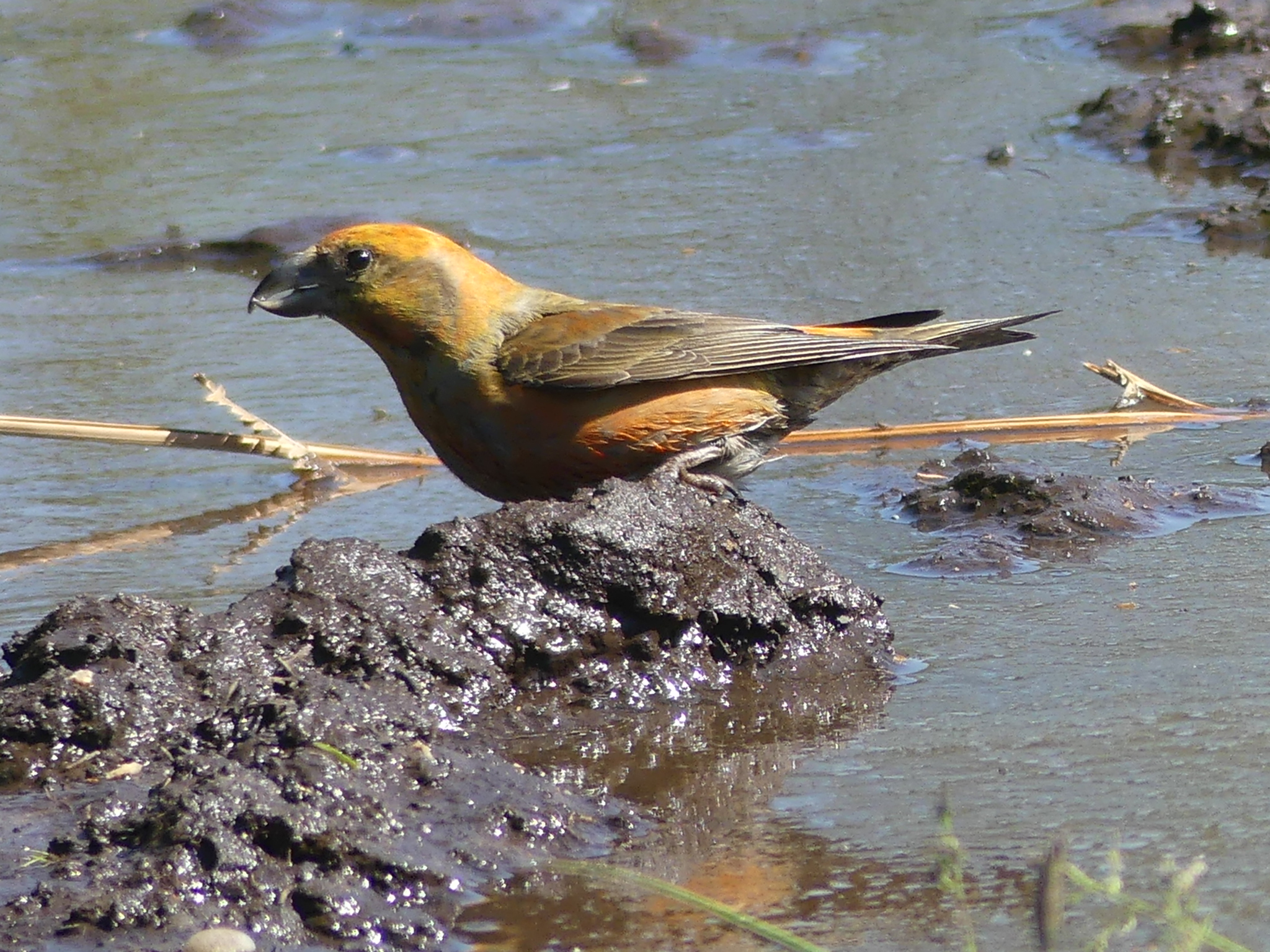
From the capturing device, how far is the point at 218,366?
590 centimetres

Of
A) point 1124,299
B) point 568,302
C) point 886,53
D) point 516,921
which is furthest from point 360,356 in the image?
point 886,53

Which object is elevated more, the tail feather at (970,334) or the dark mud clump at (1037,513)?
the tail feather at (970,334)

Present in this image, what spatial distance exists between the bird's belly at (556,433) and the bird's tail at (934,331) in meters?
0.50

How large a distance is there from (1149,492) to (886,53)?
5643 mm

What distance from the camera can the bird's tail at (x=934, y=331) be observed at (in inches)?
187

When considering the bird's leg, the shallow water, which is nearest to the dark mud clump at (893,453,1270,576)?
the shallow water

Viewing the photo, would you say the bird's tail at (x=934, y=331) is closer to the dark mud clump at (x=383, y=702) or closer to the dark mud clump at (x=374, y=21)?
the dark mud clump at (x=383, y=702)

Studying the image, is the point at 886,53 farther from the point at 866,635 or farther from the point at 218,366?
the point at 866,635

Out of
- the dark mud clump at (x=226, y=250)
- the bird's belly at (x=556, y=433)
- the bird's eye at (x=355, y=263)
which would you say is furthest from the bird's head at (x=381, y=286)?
the dark mud clump at (x=226, y=250)

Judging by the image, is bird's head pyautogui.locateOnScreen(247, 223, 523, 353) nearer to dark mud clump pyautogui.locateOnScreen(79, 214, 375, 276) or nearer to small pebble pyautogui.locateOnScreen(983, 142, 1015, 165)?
dark mud clump pyautogui.locateOnScreen(79, 214, 375, 276)

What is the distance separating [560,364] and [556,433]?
161mm

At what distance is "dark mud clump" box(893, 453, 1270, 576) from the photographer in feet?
14.1

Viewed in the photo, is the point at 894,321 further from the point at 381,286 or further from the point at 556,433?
the point at 381,286

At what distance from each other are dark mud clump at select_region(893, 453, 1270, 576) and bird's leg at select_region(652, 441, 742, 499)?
452 mm
